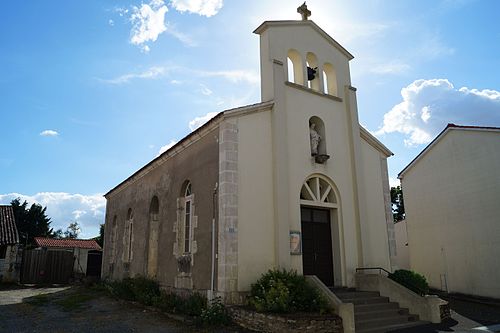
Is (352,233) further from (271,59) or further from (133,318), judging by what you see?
(133,318)

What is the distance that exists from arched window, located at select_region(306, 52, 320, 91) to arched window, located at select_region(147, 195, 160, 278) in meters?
7.76

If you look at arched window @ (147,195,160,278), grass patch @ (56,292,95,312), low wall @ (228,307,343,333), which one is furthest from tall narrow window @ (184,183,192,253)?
low wall @ (228,307,343,333)

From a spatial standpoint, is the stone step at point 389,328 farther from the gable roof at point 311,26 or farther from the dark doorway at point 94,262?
the dark doorway at point 94,262

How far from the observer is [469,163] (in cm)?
1798

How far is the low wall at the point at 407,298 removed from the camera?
1072 cm

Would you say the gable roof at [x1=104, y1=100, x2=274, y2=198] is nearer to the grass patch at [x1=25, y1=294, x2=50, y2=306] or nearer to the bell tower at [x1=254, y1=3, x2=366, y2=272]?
the bell tower at [x1=254, y1=3, x2=366, y2=272]

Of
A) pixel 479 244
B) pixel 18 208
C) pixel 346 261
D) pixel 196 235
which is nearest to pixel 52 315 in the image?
pixel 196 235

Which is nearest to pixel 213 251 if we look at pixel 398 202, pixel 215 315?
pixel 215 315

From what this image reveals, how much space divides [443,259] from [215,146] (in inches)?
540

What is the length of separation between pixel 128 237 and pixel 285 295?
12.3 metres

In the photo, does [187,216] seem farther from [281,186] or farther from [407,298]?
[407,298]

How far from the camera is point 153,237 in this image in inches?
652

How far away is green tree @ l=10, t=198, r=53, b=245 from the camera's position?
4167cm

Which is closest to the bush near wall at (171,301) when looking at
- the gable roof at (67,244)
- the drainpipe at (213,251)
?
the drainpipe at (213,251)
